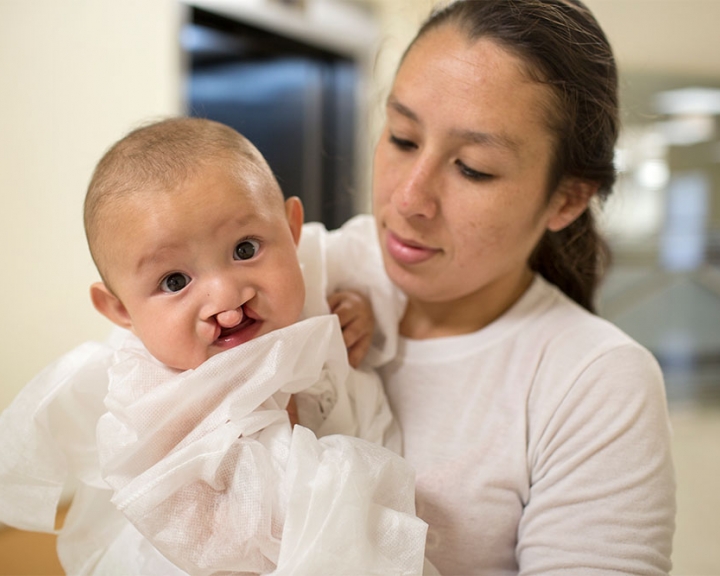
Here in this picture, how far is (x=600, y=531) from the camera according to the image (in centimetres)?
96

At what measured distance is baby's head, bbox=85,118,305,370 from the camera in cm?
88

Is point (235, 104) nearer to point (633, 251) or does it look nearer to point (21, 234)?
point (21, 234)

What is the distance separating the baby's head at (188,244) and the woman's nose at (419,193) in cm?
22

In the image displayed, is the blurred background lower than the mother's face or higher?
lower

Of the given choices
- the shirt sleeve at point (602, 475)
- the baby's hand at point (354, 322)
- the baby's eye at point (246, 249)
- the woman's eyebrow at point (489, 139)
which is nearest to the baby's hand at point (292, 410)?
the baby's hand at point (354, 322)

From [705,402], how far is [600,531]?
4.23 m

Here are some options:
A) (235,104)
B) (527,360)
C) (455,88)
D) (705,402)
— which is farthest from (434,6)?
(705,402)

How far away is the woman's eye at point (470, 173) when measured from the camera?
1.09m

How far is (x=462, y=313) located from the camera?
1250 millimetres

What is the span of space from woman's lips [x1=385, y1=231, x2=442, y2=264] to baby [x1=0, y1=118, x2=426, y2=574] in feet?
0.67

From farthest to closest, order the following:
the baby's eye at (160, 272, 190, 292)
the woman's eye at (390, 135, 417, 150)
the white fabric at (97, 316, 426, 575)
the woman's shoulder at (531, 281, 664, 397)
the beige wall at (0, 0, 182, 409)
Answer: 1. the beige wall at (0, 0, 182, 409)
2. the woman's eye at (390, 135, 417, 150)
3. the woman's shoulder at (531, 281, 664, 397)
4. the baby's eye at (160, 272, 190, 292)
5. the white fabric at (97, 316, 426, 575)

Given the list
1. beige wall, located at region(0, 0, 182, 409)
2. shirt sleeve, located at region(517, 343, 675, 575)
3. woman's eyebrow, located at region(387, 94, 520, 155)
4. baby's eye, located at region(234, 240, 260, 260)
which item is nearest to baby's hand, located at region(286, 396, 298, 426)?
baby's eye, located at region(234, 240, 260, 260)

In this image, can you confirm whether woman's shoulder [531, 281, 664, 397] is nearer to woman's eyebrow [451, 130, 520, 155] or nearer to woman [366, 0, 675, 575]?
woman [366, 0, 675, 575]

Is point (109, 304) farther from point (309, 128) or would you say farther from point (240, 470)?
point (309, 128)
